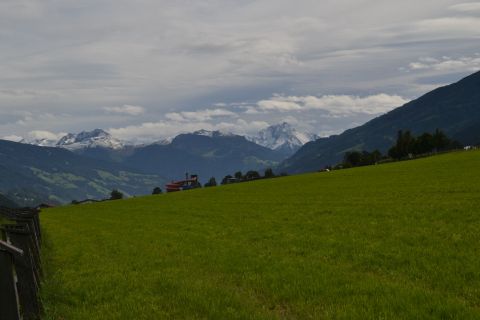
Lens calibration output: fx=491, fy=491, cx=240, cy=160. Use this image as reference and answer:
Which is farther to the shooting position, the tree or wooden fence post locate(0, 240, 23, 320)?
the tree

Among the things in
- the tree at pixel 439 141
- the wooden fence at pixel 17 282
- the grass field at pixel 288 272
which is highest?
the tree at pixel 439 141

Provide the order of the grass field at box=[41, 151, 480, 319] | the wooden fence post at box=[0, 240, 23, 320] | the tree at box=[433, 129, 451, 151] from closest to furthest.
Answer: the wooden fence post at box=[0, 240, 23, 320] → the grass field at box=[41, 151, 480, 319] → the tree at box=[433, 129, 451, 151]

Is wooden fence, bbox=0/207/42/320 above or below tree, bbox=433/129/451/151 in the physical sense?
→ below

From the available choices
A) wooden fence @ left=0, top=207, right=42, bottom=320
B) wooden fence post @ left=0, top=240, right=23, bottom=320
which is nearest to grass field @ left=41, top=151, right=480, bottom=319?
wooden fence @ left=0, top=207, right=42, bottom=320

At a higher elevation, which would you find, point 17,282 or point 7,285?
point 7,285

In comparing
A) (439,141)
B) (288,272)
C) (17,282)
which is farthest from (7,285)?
(439,141)

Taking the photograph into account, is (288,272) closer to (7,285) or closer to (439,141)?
(7,285)

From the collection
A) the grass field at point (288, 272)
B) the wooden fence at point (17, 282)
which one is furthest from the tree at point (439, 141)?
the wooden fence at point (17, 282)

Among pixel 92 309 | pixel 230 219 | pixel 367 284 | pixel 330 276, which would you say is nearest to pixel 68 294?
pixel 92 309

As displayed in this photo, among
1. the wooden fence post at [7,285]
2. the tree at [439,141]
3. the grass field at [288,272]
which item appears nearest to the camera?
the wooden fence post at [7,285]

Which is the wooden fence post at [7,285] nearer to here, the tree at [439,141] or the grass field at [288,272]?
the grass field at [288,272]

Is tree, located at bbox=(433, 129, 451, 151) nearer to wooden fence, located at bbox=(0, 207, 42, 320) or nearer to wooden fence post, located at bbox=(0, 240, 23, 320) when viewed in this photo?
wooden fence, located at bbox=(0, 207, 42, 320)

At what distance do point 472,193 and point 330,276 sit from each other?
89.1 feet

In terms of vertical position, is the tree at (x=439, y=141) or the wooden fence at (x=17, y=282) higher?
the tree at (x=439, y=141)
